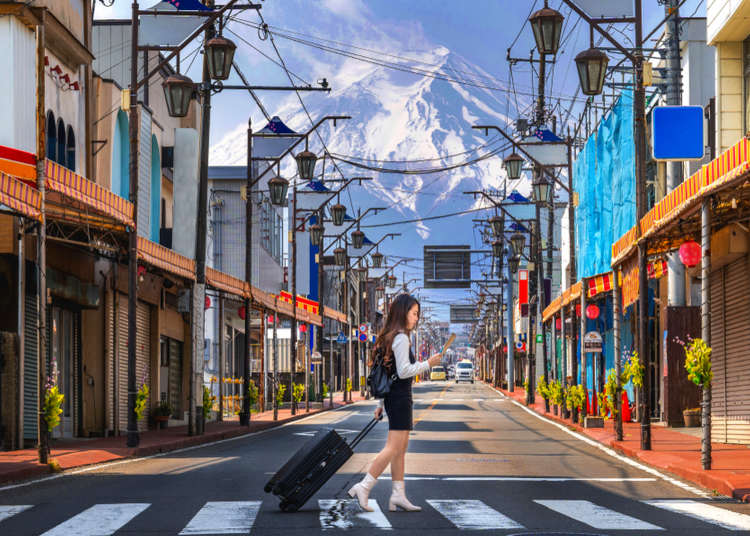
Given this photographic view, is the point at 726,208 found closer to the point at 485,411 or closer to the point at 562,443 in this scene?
the point at 562,443

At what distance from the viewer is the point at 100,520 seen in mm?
10375

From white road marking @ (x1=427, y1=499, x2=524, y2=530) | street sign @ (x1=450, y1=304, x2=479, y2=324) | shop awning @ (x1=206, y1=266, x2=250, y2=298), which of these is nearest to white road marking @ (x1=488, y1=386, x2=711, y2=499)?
white road marking @ (x1=427, y1=499, x2=524, y2=530)

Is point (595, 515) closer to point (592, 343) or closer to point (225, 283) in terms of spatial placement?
point (592, 343)

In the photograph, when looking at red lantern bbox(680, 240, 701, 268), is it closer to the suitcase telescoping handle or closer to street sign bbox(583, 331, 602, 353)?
street sign bbox(583, 331, 602, 353)

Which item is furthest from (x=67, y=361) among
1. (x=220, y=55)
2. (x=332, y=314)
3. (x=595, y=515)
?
(x=332, y=314)

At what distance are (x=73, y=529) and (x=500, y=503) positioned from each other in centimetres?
434

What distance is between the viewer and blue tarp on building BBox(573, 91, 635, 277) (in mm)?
38875

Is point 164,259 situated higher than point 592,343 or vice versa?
point 164,259

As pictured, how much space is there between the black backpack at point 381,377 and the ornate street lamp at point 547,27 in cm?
922

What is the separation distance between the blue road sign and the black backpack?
11254mm

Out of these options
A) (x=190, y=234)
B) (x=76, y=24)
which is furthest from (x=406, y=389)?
(x=190, y=234)

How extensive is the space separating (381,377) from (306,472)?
1.11 m

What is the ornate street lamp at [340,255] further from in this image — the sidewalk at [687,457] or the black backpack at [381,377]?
the black backpack at [381,377]

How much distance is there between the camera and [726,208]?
18000 millimetres
